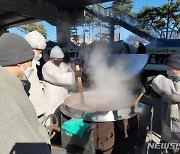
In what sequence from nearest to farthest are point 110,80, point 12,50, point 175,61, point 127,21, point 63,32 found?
1. point 12,50
2. point 175,61
3. point 110,80
4. point 127,21
5. point 63,32

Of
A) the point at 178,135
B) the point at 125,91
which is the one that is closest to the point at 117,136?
the point at 178,135

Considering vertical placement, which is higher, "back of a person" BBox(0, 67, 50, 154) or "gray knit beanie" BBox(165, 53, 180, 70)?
"gray knit beanie" BBox(165, 53, 180, 70)

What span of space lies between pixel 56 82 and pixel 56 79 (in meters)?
0.07

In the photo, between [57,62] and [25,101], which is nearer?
[25,101]

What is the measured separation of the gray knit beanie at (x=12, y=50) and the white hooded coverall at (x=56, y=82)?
5.73 feet

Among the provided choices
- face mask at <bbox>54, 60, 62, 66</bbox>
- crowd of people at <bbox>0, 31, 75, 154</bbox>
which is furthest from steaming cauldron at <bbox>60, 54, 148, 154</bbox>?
crowd of people at <bbox>0, 31, 75, 154</bbox>

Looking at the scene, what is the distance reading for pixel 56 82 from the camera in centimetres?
329

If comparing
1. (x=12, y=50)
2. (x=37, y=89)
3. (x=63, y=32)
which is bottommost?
(x=37, y=89)

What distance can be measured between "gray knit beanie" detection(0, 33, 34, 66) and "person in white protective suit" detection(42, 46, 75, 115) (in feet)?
5.75

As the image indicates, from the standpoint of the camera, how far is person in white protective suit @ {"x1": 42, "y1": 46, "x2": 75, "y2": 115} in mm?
3262

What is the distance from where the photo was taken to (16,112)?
0.93 meters

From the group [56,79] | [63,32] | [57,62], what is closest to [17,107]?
[56,79]

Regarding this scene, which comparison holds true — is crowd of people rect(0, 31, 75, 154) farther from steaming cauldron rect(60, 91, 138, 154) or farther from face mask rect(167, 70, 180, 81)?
face mask rect(167, 70, 180, 81)

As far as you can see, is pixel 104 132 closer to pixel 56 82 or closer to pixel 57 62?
pixel 56 82
